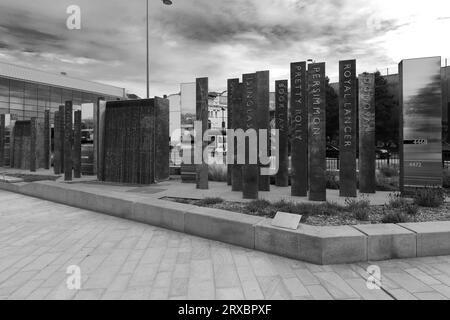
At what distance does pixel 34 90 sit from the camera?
48062 mm

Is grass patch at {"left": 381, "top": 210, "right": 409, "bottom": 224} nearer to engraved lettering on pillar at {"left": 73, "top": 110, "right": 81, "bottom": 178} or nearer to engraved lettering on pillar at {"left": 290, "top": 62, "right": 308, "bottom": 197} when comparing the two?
engraved lettering on pillar at {"left": 290, "top": 62, "right": 308, "bottom": 197}

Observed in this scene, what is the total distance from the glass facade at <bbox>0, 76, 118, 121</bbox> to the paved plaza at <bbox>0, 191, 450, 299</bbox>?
3877 cm

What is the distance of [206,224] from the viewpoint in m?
5.75

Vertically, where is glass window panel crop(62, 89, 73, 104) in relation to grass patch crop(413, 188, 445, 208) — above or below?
above

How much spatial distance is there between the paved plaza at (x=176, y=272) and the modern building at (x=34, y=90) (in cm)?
3767

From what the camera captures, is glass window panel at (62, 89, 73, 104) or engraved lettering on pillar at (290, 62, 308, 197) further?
glass window panel at (62, 89, 73, 104)

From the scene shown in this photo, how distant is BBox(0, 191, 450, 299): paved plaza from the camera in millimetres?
3707

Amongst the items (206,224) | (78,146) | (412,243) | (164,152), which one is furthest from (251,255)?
(78,146)

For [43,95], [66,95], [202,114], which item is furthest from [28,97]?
[202,114]

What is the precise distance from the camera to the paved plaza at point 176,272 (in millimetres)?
3707

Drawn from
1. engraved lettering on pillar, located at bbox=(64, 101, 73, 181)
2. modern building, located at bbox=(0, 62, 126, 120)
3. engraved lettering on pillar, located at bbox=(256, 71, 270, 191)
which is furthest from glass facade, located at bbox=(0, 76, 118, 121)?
engraved lettering on pillar, located at bbox=(256, 71, 270, 191)

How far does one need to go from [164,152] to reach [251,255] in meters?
7.96
